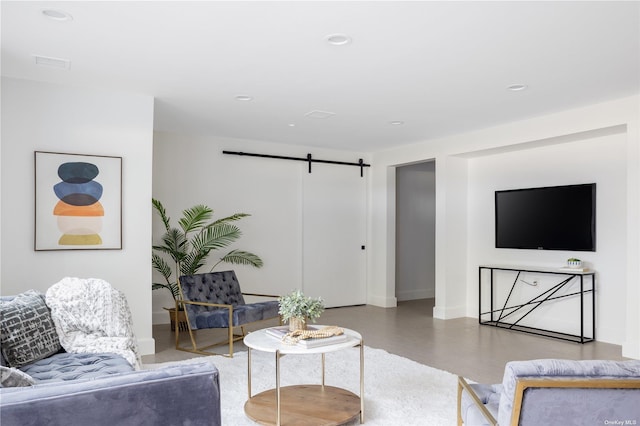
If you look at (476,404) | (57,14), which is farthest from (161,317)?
(476,404)

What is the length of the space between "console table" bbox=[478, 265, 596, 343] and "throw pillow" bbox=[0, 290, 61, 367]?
16.3 ft

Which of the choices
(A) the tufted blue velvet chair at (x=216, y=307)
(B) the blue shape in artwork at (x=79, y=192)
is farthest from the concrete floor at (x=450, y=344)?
(B) the blue shape in artwork at (x=79, y=192)

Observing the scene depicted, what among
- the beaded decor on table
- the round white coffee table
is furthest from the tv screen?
the beaded decor on table

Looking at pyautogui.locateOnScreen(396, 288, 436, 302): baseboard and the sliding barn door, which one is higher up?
the sliding barn door

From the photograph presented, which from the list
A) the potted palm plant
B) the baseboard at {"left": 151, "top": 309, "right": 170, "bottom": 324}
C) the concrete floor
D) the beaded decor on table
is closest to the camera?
the beaded decor on table

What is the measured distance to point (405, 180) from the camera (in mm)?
8961

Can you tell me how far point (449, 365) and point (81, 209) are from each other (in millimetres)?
3560

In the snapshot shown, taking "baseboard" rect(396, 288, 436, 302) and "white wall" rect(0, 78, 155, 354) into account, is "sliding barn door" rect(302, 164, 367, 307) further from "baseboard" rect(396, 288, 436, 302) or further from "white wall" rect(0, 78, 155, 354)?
"white wall" rect(0, 78, 155, 354)

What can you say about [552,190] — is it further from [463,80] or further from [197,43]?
[197,43]

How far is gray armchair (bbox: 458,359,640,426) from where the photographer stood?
1817mm

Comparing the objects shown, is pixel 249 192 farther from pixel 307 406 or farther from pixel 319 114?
pixel 307 406

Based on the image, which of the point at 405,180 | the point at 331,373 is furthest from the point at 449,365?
the point at 405,180

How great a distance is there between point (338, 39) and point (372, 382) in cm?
255

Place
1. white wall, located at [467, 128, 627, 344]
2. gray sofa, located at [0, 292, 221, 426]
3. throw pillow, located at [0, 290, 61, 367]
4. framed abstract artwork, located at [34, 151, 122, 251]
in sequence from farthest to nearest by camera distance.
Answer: white wall, located at [467, 128, 627, 344]
framed abstract artwork, located at [34, 151, 122, 251]
throw pillow, located at [0, 290, 61, 367]
gray sofa, located at [0, 292, 221, 426]
